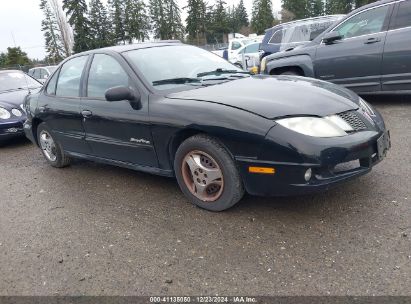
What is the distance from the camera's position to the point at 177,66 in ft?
13.7

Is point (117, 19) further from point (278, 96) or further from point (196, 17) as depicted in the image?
point (278, 96)

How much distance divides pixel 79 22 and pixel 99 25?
4.75m

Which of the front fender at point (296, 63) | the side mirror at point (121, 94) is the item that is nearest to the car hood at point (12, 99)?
the side mirror at point (121, 94)

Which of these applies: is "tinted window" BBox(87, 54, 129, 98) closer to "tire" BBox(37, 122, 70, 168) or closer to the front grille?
"tire" BBox(37, 122, 70, 168)

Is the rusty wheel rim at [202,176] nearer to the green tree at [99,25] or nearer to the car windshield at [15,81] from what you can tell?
the car windshield at [15,81]

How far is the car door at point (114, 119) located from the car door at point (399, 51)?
4.43 m

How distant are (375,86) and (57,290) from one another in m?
5.83

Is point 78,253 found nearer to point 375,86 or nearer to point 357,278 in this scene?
point 357,278

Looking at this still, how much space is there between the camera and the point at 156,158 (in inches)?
150

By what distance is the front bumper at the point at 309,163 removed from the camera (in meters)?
2.93

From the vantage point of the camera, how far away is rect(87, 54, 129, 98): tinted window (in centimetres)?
407

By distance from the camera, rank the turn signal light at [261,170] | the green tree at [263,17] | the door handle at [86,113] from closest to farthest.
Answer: the turn signal light at [261,170]
the door handle at [86,113]
the green tree at [263,17]

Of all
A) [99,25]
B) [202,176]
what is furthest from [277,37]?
[99,25]

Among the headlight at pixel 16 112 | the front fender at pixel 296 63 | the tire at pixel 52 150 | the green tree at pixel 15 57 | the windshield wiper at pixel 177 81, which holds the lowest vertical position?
the tire at pixel 52 150
